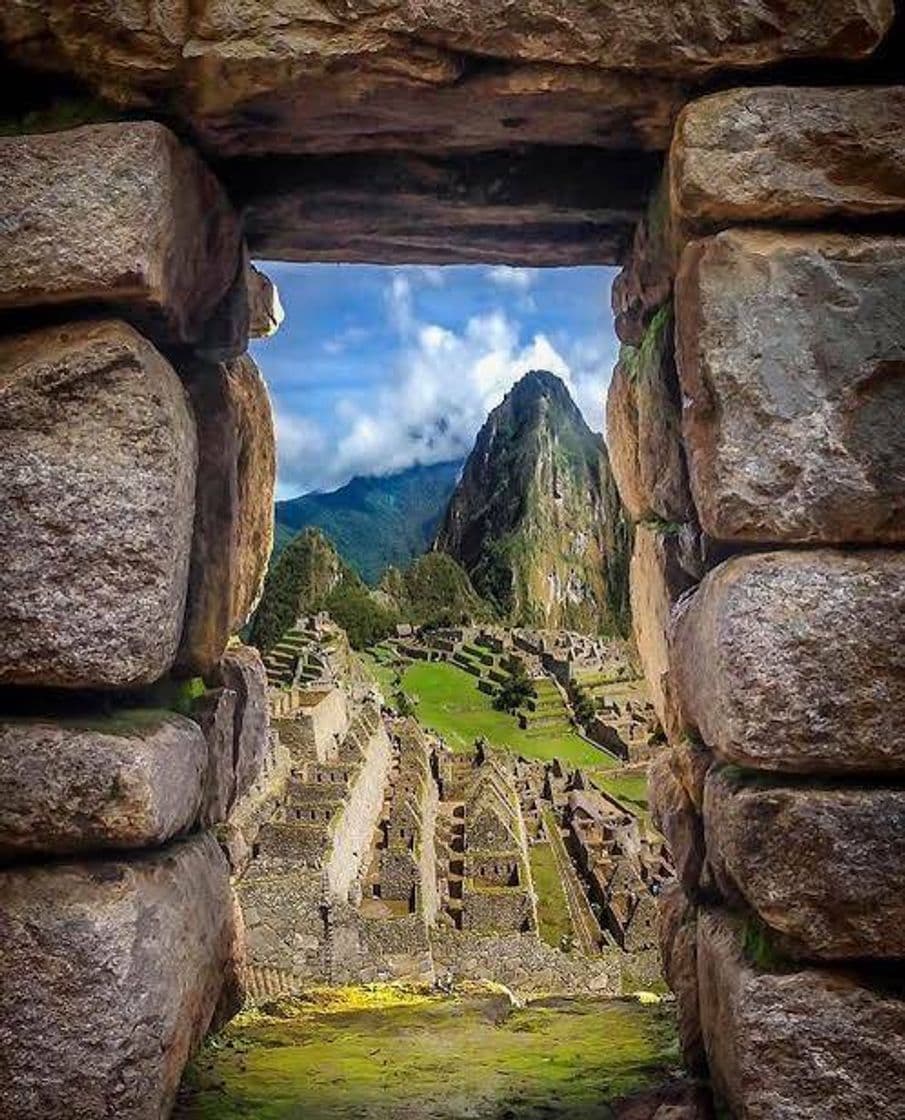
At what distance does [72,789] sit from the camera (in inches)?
99.0

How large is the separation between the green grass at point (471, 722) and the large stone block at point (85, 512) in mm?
53861

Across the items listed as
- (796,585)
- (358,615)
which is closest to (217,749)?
(796,585)

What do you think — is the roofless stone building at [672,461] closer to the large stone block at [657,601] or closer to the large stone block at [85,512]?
the large stone block at [85,512]

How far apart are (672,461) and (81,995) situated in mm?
2231

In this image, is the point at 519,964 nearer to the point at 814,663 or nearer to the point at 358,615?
the point at 814,663

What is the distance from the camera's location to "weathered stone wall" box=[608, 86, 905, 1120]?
7.74 feet

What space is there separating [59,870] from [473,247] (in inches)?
100

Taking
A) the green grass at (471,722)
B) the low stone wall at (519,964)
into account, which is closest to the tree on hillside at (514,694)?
the green grass at (471,722)

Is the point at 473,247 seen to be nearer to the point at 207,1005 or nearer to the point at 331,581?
the point at 207,1005

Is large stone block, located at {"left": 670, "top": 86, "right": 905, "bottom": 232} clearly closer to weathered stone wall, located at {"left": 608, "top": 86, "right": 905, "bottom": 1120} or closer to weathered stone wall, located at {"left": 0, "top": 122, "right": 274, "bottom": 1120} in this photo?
weathered stone wall, located at {"left": 608, "top": 86, "right": 905, "bottom": 1120}

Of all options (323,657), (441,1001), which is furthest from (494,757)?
(441,1001)

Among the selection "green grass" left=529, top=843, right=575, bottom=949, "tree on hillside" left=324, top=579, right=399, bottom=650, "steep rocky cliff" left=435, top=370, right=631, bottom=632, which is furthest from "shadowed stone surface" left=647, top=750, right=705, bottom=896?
"steep rocky cliff" left=435, top=370, right=631, bottom=632

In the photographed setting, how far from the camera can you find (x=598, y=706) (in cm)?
6844

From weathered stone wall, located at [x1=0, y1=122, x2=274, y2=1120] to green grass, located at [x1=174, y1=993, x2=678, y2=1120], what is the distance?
0.31 metres
